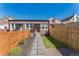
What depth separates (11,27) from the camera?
10.2m

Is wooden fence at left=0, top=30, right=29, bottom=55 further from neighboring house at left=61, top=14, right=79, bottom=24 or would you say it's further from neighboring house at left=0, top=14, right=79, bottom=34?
neighboring house at left=61, top=14, right=79, bottom=24

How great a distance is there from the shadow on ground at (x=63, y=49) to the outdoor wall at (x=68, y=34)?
14 cm

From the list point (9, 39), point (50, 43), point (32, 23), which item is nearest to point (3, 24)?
point (9, 39)

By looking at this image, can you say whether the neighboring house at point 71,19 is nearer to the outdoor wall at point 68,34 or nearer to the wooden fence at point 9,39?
the outdoor wall at point 68,34

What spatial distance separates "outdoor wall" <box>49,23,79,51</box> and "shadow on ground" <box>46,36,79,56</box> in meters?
0.14

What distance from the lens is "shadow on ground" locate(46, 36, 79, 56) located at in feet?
31.3

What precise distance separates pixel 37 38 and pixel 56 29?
1574 mm

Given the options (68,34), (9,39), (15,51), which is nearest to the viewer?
(15,51)

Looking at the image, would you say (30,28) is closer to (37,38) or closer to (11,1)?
(37,38)

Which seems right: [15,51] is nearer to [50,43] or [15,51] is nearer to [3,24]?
[3,24]

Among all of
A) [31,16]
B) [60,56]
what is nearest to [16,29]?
[31,16]

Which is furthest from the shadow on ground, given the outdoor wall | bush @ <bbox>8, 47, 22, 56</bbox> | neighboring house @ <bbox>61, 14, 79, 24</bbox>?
bush @ <bbox>8, 47, 22, 56</bbox>

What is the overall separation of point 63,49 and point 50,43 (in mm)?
682

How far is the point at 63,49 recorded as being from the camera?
33.0 ft
